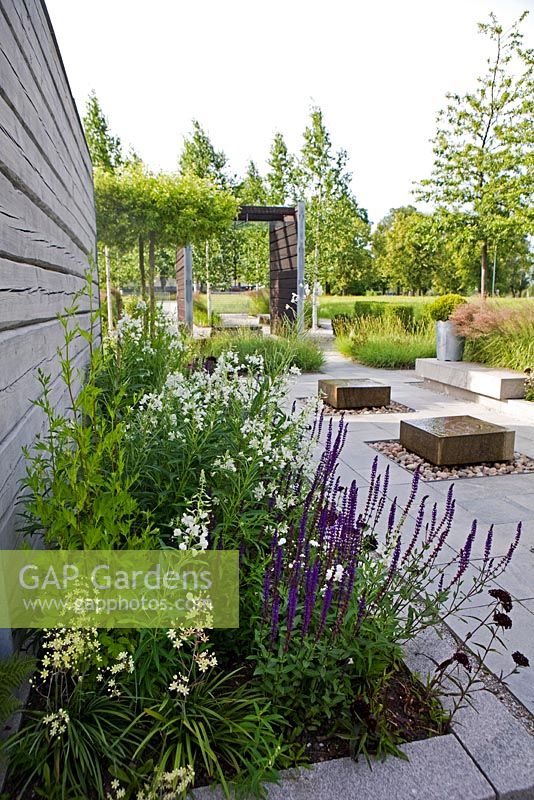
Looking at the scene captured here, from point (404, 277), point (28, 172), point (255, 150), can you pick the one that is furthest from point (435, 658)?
point (404, 277)

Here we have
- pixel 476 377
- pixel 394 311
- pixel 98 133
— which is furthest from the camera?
pixel 98 133

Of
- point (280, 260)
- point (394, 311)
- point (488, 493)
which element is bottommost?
point (488, 493)

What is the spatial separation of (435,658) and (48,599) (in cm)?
134

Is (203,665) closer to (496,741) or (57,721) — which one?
(57,721)

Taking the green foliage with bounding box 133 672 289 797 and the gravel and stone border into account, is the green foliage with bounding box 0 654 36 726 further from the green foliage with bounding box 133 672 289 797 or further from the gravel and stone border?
the gravel and stone border

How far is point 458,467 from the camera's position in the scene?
172 inches

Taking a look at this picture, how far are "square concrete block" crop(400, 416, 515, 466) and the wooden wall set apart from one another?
28.9 ft

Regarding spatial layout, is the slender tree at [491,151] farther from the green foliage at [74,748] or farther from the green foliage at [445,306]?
the green foliage at [74,748]

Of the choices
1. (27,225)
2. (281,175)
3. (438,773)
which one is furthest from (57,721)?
(281,175)

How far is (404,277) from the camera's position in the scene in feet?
121

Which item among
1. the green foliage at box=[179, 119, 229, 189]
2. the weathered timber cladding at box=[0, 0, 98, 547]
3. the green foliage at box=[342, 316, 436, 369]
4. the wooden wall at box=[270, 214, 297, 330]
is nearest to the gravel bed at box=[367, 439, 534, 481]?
the weathered timber cladding at box=[0, 0, 98, 547]

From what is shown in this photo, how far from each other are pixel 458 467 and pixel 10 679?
12.2 ft

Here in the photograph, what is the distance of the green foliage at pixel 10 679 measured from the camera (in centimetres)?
127

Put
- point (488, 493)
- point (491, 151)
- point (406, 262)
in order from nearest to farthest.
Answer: point (488, 493)
point (491, 151)
point (406, 262)
